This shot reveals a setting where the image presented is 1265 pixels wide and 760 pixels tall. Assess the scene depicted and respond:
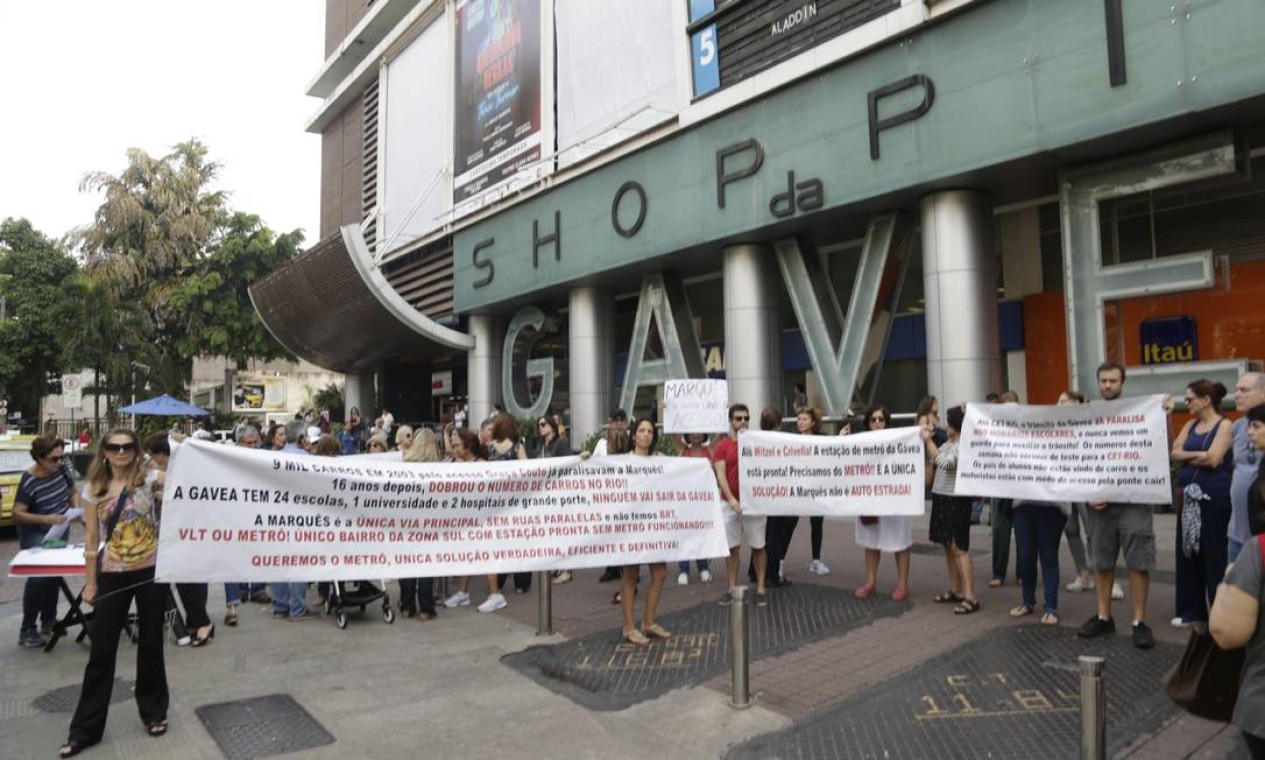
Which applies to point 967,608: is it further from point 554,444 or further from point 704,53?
point 704,53

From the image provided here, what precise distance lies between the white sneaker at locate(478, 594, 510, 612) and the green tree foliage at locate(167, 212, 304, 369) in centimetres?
→ 3142

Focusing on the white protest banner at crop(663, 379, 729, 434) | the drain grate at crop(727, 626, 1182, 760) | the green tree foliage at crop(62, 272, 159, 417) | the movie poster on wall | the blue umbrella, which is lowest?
the drain grate at crop(727, 626, 1182, 760)

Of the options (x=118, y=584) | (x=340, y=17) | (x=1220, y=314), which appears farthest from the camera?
(x=340, y=17)

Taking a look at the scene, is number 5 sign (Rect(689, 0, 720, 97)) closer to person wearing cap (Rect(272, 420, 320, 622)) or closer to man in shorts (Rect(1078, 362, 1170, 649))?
man in shorts (Rect(1078, 362, 1170, 649))

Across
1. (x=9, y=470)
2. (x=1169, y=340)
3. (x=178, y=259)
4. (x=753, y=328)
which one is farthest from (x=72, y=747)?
(x=178, y=259)

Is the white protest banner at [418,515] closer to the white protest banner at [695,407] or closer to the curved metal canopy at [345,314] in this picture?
the white protest banner at [695,407]

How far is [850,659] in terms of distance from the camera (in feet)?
18.9

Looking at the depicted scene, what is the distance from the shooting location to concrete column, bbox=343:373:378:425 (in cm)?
3234

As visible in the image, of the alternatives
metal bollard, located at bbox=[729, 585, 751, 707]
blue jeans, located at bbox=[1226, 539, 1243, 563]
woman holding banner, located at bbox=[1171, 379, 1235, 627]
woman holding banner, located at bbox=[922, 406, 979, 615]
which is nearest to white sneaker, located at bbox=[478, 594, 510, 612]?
metal bollard, located at bbox=[729, 585, 751, 707]

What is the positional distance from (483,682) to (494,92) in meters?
19.9

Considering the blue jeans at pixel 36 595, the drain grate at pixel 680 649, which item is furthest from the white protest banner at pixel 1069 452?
the blue jeans at pixel 36 595

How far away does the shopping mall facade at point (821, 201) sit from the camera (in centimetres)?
1064

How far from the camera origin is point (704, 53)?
52.2 feet

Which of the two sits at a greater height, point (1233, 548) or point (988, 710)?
point (1233, 548)
